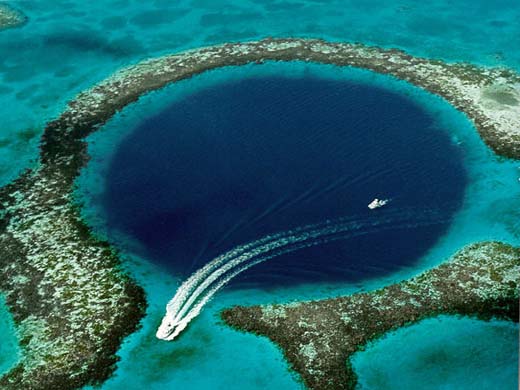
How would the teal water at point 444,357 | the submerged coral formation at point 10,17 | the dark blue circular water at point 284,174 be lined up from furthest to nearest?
the submerged coral formation at point 10,17, the dark blue circular water at point 284,174, the teal water at point 444,357

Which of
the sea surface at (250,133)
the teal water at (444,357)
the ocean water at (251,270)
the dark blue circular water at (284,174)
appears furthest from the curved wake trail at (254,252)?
the teal water at (444,357)

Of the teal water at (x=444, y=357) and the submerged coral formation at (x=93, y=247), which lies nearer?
the teal water at (x=444, y=357)

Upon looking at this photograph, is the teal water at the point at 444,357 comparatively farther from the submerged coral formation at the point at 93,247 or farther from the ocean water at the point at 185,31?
the ocean water at the point at 185,31

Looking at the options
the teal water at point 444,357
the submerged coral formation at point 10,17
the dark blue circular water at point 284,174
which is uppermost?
the submerged coral formation at point 10,17

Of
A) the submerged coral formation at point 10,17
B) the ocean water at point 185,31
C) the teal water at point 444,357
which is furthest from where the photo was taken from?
the submerged coral formation at point 10,17

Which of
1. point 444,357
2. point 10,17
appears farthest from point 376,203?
point 10,17

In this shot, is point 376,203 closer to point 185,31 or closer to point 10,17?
point 185,31

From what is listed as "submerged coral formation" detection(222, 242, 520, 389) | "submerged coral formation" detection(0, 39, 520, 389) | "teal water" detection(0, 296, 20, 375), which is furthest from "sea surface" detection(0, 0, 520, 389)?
"submerged coral formation" detection(0, 39, 520, 389)
